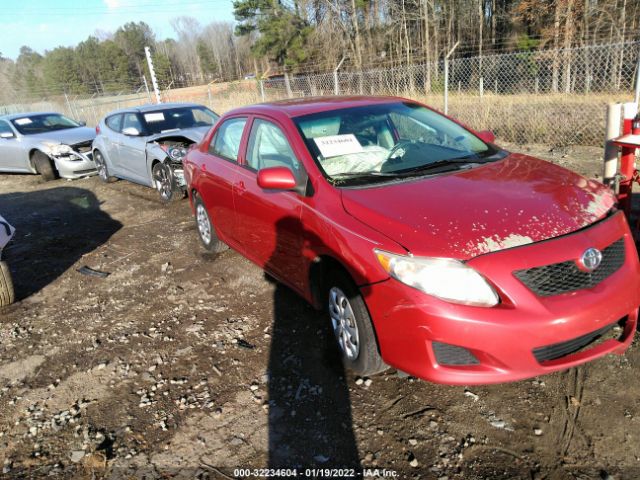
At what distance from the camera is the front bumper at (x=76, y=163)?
10.3 meters

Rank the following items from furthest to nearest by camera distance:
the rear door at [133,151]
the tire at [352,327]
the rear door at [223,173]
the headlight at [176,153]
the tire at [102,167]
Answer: the tire at [102,167], the rear door at [133,151], the headlight at [176,153], the rear door at [223,173], the tire at [352,327]

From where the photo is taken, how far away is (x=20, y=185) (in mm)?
10734

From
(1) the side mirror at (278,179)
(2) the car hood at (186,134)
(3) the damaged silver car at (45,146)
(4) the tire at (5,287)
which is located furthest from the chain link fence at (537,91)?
(4) the tire at (5,287)

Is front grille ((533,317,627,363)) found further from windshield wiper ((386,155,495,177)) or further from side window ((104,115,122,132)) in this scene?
side window ((104,115,122,132))

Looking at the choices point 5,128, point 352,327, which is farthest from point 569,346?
point 5,128

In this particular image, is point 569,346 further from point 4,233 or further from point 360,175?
point 4,233

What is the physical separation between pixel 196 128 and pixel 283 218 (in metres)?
5.26

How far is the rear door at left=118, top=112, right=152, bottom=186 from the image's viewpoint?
7969 millimetres

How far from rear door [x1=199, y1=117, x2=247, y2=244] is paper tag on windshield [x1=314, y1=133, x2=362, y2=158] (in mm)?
992

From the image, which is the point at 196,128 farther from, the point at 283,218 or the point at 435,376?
the point at 435,376

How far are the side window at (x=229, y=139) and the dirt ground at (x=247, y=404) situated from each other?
1234 mm

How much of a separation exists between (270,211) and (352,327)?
1190 mm

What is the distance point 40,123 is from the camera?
1116 centimetres

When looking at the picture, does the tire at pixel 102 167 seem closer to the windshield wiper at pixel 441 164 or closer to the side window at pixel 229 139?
the side window at pixel 229 139
